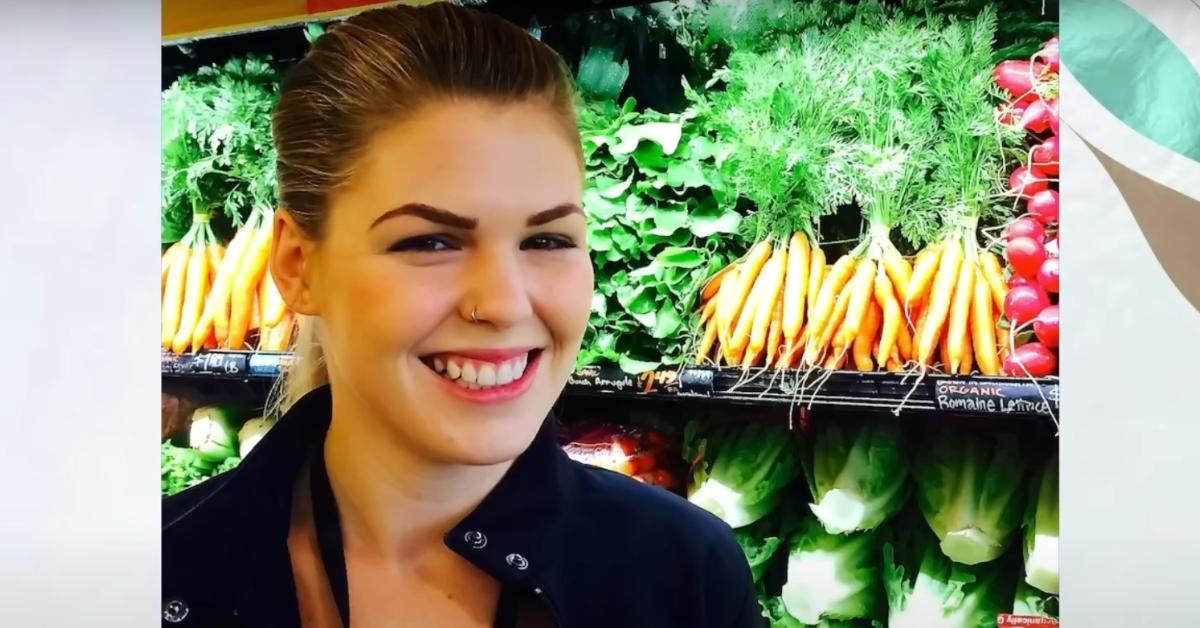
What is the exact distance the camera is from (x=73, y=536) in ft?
7.61

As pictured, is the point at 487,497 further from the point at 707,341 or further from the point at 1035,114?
the point at 1035,114

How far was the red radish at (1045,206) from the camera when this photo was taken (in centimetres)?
183

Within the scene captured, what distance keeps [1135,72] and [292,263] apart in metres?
1.73

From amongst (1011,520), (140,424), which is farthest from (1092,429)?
(140,424)

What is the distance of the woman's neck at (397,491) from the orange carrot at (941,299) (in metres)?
0.87

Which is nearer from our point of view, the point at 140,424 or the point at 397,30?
the point at 397,30

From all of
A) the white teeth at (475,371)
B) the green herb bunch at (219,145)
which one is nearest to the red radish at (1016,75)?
the white teeth at (475,371)

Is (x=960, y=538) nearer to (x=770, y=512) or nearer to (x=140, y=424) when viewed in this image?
(x=770, y=512)

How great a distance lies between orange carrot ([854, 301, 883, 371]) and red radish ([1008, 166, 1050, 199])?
0.35 metres

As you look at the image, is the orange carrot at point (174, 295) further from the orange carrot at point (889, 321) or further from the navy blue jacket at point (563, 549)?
the orange carrot at point (889, 321)

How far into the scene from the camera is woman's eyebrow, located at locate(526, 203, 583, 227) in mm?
1865

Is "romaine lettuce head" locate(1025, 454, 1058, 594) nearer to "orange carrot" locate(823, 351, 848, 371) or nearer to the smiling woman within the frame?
"orange carrot" locate(823, 351, 848, 371)

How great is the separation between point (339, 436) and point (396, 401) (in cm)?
19

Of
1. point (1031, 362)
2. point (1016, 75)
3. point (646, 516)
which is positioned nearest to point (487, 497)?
point (646, 516)
